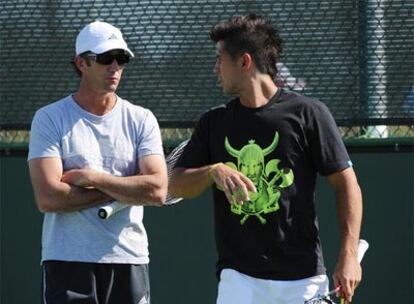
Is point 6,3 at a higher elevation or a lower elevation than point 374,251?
higher

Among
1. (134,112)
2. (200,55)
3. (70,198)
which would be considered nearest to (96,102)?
(134,112)

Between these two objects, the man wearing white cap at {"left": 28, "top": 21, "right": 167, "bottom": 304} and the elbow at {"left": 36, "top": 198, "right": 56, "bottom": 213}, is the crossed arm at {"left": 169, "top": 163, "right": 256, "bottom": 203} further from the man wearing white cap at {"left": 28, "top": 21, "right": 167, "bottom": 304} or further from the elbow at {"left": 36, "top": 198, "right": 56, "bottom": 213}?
the elbow at {"left": 36, "top": 198, "right": 56, "bottom": 213}

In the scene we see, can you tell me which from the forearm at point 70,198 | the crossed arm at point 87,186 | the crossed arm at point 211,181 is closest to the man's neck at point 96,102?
the crossed arm at point 87,186

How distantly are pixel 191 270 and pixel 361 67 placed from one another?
174cm

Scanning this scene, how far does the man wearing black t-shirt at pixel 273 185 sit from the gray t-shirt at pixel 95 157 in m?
0.52

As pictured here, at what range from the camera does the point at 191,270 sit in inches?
287

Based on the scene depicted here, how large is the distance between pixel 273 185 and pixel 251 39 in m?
0.69

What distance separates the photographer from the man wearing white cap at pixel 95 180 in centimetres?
524

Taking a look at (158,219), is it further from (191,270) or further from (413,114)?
(413,114)

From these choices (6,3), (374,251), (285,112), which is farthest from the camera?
(6,3)

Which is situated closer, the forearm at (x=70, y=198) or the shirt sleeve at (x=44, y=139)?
the forearm at (x=70, y=198)

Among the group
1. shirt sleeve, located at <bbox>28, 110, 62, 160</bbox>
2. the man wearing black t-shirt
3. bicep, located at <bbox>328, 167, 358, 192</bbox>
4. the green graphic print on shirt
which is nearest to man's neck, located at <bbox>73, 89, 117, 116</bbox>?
shirt sleeve, located at <bbox>28, 110, 62, 160</bbox>

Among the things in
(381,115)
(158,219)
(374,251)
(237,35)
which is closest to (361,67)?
(381,115)

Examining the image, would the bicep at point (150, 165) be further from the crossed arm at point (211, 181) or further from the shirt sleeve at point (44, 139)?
the shirt sleeve at point (44, 139)
